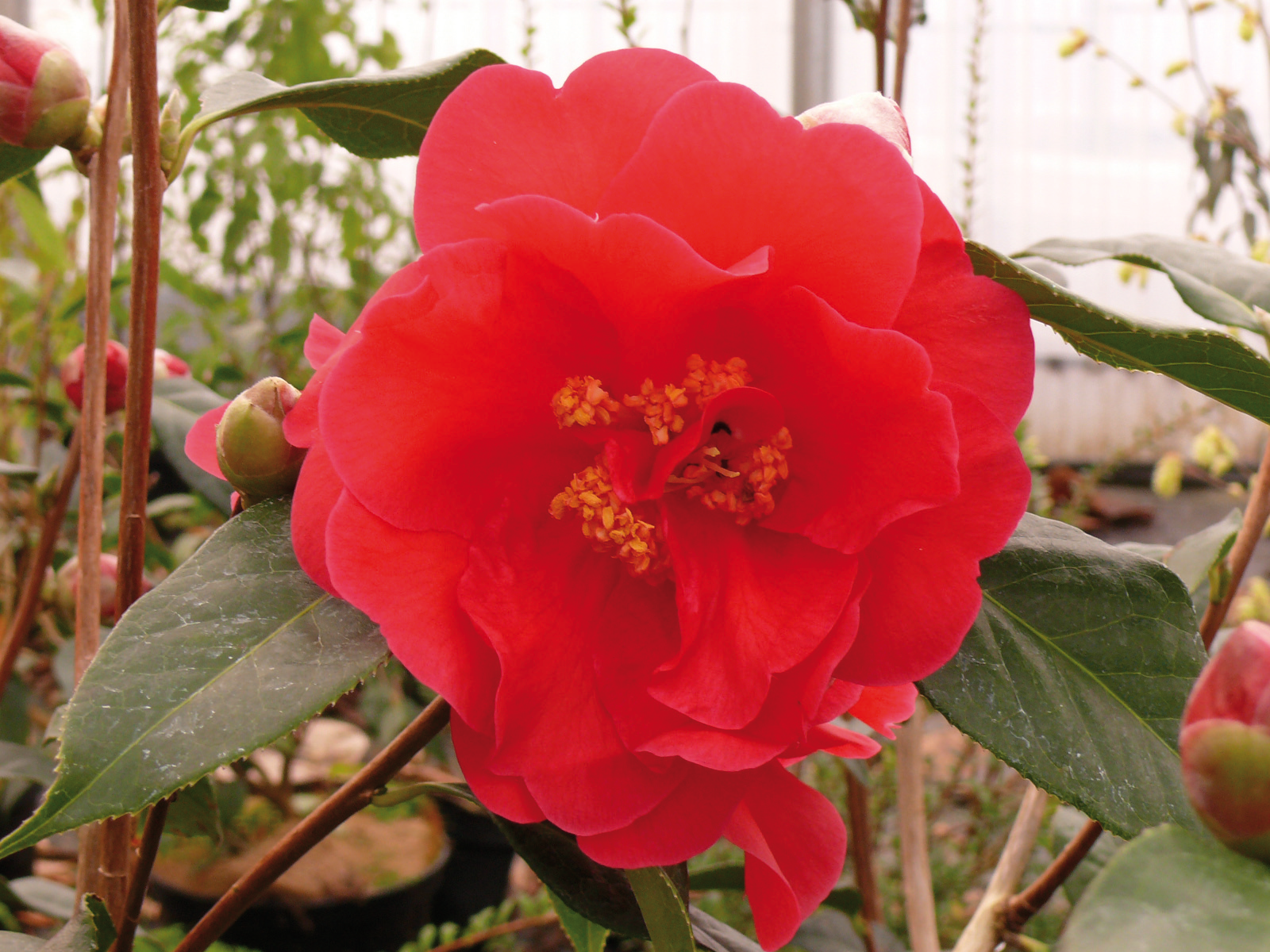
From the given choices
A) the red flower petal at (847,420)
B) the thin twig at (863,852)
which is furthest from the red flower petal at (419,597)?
the thin twig at (863,852)

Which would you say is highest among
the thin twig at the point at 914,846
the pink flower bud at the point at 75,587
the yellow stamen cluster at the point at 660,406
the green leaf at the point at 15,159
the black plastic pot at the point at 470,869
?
the green leaf at the point at 15,159

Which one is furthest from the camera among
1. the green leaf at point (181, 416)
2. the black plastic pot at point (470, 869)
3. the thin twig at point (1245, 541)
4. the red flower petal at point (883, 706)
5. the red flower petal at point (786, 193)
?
the black plastic pot at point (470, 869)

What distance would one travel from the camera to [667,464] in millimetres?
343

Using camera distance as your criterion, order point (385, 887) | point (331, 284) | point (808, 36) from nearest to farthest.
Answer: point (385, 887), point (331, 284), point (808, 36)

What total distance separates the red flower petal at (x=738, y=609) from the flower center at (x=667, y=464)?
0.01 meters

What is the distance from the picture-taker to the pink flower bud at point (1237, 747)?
0.22m

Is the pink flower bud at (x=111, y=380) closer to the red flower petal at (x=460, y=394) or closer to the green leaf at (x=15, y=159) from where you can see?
the green leaf at (x=15, y=159)

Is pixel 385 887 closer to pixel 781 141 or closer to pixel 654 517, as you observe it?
pixel 654 517

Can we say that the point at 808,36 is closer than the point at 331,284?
No

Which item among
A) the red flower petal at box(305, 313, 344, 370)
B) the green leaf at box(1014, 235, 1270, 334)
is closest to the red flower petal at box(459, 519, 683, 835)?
Answer: the red flower petal at box(305, 313, 344, 370)

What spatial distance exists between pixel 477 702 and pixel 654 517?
0.30 feet

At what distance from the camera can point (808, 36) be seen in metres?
4.60

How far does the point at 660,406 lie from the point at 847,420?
65 mm

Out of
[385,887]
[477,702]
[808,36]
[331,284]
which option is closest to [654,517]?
[477,702]
